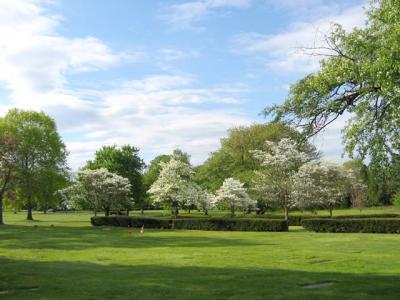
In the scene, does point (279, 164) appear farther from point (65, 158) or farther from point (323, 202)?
point (65, 158)

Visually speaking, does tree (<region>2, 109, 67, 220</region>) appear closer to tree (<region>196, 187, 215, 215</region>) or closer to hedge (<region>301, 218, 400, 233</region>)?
tree (<region>196, 187, 215, 215</region>)

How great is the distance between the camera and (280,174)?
48.1 meters

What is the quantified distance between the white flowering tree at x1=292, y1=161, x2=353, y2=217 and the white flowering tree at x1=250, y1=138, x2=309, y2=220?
2.62 feet

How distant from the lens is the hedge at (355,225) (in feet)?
106

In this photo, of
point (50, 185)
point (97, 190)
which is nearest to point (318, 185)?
point (97, 190)

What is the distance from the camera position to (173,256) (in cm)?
1892

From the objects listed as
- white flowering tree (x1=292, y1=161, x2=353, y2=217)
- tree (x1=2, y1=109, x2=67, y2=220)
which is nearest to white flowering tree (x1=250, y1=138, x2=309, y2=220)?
white flowering tree (x1=292, y1=161, x2=353, y2=217)

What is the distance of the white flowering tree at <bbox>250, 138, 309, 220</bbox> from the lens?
47.4 metres

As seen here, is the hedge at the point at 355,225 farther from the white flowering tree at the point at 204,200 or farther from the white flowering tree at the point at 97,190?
Result: the white flowering tree at the point at 97,190

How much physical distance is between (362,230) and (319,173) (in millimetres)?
15990

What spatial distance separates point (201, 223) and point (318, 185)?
14.9 meters

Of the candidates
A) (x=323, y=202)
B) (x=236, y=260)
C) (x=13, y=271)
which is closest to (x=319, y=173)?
(x=323, y=202)

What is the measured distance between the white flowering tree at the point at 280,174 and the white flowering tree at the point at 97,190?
48.8 ft

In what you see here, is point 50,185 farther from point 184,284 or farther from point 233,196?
point 184,284
